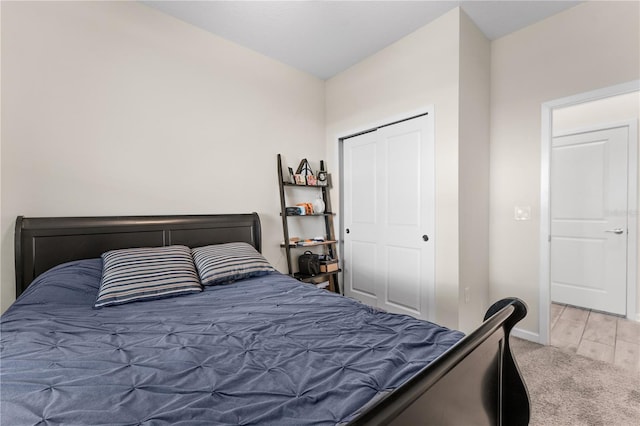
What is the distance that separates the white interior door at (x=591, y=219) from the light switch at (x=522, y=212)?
0.71 meters

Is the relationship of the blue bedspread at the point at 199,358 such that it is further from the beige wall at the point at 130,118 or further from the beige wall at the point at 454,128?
the beige wall at the point at 454,128

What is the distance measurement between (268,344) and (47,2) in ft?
8.77

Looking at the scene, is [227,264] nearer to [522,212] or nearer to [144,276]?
[144,276]

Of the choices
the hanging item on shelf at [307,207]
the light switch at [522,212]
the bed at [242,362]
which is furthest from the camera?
the hanging item on shelf at [307,207]

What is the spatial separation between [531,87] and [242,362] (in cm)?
314

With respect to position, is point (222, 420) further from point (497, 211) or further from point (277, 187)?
point (497, 211)

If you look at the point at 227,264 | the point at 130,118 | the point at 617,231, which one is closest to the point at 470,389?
the point at 227,264

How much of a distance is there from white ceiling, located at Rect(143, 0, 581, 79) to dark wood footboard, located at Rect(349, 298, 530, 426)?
2432mm

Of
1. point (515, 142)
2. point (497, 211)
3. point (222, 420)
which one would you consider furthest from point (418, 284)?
point (222, 420)

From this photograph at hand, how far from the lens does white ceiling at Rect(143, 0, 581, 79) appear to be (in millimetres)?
2312

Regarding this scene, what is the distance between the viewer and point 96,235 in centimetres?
204

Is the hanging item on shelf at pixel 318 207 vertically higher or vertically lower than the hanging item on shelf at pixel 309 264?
higher

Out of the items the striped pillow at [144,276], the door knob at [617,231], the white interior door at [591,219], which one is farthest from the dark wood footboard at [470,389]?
the door knob at [617,231]

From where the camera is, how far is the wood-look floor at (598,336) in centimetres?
223
